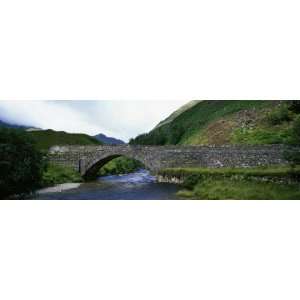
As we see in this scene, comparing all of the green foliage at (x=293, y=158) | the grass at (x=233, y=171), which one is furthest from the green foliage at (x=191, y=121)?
the green foliage at (x=293, y=158)

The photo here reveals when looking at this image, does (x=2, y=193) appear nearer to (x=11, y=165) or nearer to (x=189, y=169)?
(x=11, y=165)

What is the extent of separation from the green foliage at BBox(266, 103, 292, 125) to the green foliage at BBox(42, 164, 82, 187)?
786 cm

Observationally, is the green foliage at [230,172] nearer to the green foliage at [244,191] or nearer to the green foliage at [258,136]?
the green foliage at [244,191]

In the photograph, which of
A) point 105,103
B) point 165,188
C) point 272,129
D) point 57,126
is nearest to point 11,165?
point 57,126

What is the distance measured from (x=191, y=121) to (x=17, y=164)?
6570mm

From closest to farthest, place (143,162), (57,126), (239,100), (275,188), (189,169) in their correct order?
(275,188) → (239,100) → (57,126) → (189,169) → (143,162)

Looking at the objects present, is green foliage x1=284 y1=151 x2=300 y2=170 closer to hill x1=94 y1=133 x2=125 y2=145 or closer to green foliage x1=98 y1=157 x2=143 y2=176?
hill x1=94 y1=133 x2=125 y2=145

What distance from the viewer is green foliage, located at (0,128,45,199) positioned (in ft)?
43.2

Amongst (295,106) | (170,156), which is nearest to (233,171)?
(295,106)

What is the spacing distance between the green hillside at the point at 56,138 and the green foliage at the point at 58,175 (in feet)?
3.13

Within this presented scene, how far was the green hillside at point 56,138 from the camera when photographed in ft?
47.9

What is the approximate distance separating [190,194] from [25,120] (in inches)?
232

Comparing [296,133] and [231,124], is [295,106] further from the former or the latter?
[231,124]

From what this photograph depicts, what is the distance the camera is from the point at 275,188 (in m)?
12.4
